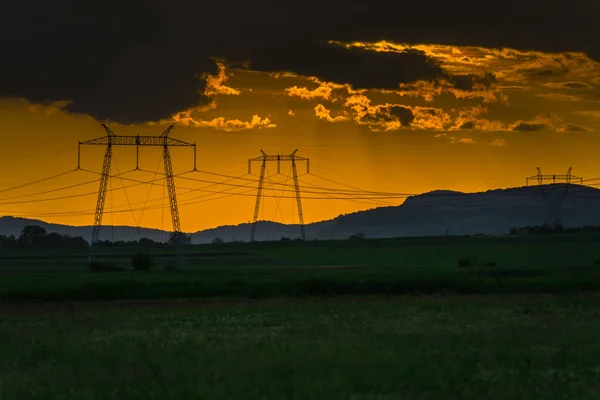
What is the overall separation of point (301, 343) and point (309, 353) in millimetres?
3324

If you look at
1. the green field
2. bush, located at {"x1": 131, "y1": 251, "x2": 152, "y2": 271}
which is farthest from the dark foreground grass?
bush, located at {"x1": 131, "y1": 251, "x2": 152, "y2": 271}

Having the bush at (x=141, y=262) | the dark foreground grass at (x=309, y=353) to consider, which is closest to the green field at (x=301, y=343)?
the dark foreground grass at (x=309, y=353)

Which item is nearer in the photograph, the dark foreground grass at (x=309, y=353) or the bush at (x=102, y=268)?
the dark foreground grass at (x=309, y=353)

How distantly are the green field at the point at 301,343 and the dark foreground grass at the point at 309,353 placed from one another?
0.06m

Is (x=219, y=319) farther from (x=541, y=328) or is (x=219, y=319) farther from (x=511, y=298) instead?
(x=511, y=298)

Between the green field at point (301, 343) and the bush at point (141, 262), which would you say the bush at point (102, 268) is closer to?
the bush at point (141, 262)

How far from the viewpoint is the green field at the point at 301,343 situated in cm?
2705

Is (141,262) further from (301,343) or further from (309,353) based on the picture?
(309,353)

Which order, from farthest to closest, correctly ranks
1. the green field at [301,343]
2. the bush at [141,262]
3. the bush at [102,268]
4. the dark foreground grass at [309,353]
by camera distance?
the bush at [141,262] → the bush at [102,268] → the green field at [301,343] → the dark foreground grass at [309,353]


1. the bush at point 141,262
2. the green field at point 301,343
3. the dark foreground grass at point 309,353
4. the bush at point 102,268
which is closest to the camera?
the dark foreground grass at point 309,353

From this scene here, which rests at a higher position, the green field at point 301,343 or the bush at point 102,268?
the bush at point 102,268

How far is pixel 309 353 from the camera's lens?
33562 millimetres

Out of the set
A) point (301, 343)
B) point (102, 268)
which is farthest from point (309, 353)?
point (102, 268)

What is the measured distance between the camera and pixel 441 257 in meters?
159
